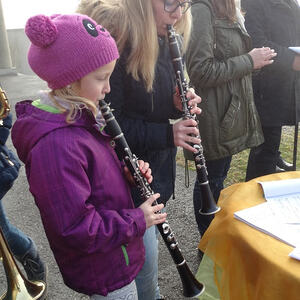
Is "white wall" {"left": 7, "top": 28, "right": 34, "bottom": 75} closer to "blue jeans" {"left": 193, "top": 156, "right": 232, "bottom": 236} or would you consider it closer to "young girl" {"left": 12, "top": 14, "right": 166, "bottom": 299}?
"blue jeans" {"left": 193, "top": 156, "right": 232, "bottom": 236}

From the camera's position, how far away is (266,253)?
3.65 ft

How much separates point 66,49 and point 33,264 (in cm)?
155

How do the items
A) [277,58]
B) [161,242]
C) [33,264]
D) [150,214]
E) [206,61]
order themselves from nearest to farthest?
[150,214]
[206,61]
[33,264]
[277,58]
[161,242]

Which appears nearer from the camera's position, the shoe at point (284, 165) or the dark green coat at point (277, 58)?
the dark green coat at point (277, 58)

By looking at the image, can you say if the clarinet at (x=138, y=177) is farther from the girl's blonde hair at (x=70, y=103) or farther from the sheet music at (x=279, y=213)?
the sheet music at (x=279, y=213)

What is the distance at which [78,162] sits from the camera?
111 cm

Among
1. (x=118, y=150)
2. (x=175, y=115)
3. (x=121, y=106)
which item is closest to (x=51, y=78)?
(x=118, y=150)

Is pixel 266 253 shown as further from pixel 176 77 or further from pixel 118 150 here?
pixel 176 77

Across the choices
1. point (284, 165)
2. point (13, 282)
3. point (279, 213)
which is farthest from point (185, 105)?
point (284, 165)

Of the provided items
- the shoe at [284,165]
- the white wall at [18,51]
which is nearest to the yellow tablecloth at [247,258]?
the shoe at [284,165]

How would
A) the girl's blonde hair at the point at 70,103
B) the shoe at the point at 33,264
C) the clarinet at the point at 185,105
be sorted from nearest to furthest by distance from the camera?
the girl's blonde hair at the point at 70,103 < the clarinet at the point at 185,105 < the shoe at the point at 33,264

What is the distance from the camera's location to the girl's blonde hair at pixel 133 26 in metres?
1.52

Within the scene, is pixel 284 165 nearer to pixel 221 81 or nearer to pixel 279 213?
pixel 221 81

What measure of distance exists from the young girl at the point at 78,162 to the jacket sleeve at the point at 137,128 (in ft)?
1.09
